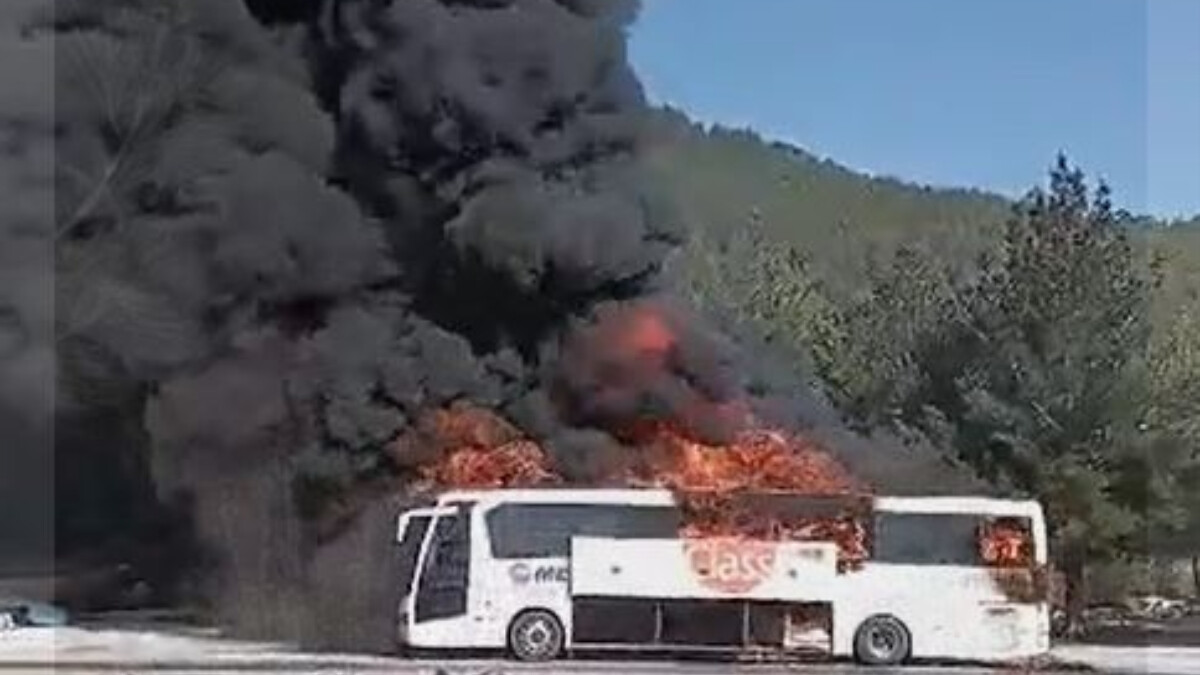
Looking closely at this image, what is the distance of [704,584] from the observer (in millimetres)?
27406

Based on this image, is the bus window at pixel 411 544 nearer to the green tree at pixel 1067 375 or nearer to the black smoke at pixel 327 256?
the black smoke at pixel 327 256

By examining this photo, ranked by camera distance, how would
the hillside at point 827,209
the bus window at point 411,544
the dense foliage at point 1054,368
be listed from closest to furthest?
the bus window at point 411,544 → the dense foliage at point 1054,368 → the hillside at point 827,209

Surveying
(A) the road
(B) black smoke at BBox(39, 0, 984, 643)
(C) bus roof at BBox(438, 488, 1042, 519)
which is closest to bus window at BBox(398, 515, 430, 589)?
(C) bus roof at BBox(438, 488, 1042, 519)

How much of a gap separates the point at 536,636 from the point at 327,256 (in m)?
9.20

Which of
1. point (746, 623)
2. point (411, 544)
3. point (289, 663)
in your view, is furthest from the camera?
point (411, 544)

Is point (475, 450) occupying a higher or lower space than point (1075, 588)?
higher

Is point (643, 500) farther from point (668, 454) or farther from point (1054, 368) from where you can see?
point (1054, 368)

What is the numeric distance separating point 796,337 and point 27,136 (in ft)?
83.9

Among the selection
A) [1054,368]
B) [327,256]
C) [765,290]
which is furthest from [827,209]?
[327,256]

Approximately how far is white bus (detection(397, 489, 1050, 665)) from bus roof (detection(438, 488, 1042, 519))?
0.07 feet

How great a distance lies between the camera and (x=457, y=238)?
34.3 m

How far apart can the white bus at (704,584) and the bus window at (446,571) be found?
0.7 inches

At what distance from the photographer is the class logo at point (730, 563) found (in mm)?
27391

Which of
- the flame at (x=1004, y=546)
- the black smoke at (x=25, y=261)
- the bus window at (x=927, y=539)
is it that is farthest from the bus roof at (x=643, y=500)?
the black smoke at (x=25, y=261)
